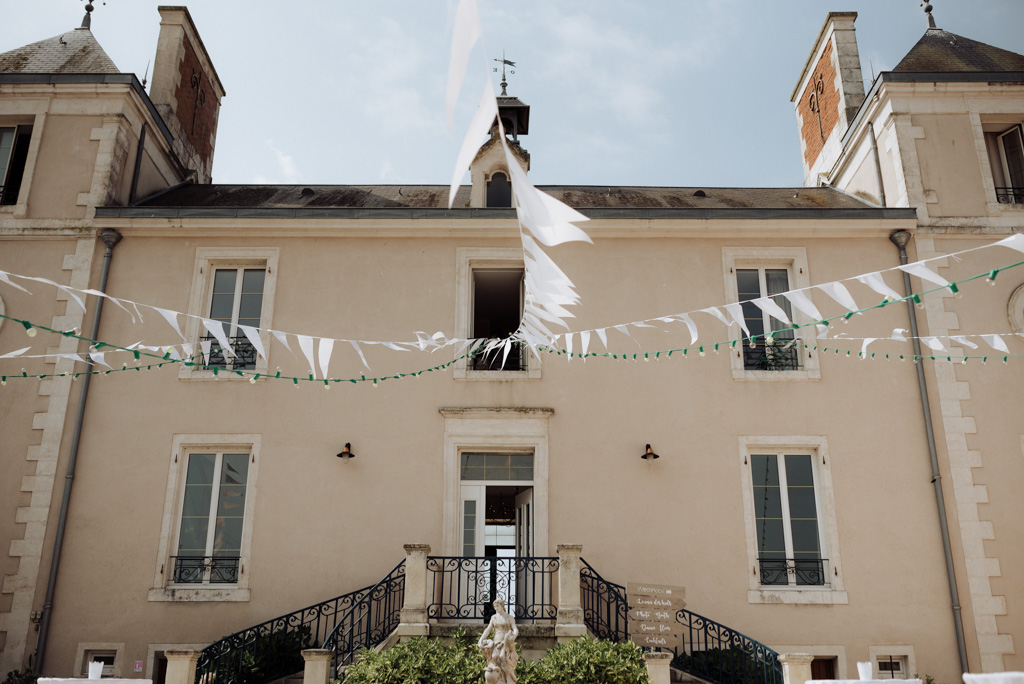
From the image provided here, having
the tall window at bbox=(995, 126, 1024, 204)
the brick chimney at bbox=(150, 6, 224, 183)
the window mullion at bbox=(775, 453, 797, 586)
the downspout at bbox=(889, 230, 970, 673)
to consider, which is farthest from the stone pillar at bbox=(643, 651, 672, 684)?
the brick chimney at bbox=(150, 6, 224, 183)

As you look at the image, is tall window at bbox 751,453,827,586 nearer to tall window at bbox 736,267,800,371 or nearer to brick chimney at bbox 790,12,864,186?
tall window at bbox 736,267,800,371

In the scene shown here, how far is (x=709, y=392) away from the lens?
369 inches

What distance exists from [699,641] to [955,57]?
25.7 feet

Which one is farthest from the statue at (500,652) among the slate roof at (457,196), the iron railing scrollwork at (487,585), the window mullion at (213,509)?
the slate roof at (457,196)

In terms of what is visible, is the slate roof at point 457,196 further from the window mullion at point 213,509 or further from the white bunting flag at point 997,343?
the window mullion at point 213,509

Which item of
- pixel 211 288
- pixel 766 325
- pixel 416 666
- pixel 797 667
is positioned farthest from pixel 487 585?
pixel 211 288

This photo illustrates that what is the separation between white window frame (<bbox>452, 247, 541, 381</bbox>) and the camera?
9469mm

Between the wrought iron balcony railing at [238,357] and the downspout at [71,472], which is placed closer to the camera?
the downspout at [71,472]

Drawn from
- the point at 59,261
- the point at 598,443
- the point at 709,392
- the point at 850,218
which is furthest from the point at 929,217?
the point at 59,261

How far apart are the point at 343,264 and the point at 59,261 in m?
3.12

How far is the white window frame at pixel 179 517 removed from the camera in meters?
8.72

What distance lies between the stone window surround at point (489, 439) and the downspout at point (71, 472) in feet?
12.4

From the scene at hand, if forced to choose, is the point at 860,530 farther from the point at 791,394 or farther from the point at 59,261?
the point at 59,261

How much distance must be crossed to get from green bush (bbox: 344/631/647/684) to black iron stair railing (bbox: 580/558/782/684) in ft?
2.57
